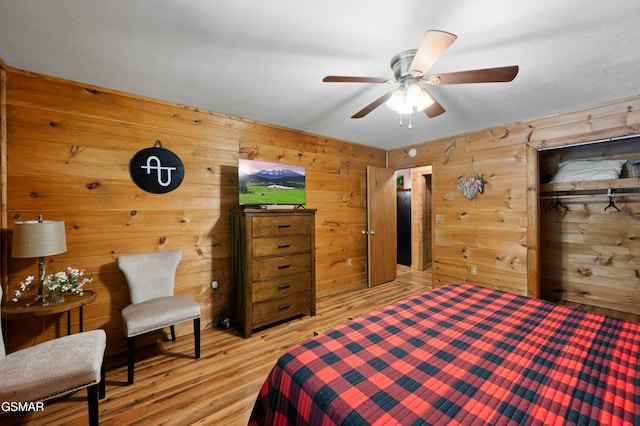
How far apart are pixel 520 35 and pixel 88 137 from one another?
132 inches

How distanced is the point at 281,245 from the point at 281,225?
223 mm

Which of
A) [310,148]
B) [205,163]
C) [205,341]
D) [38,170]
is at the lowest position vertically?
[205,341]

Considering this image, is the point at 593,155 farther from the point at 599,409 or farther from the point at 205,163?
the point at 205,163

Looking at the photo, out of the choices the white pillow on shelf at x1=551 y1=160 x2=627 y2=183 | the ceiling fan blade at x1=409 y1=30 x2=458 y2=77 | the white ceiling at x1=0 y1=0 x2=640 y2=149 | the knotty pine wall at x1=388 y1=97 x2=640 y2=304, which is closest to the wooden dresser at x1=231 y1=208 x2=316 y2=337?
the white ceiling at x1=0 y1=0 x2=640 y2=149

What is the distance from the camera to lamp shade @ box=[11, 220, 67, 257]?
1733 mm

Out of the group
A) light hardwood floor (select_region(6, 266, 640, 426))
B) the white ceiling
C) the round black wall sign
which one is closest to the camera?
the white ceiling

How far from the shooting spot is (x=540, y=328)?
4.82ft

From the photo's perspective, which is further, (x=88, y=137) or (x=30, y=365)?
(x=88, y=137)

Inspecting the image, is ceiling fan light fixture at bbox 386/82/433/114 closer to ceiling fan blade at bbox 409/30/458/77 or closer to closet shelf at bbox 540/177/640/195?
ceiling fan blade at bbox 409/30/458/77

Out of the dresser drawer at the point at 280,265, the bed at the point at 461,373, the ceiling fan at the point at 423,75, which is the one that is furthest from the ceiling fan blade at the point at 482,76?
the dresser drawer at the point at 280,265

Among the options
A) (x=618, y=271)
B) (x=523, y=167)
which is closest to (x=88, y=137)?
(x=523, y=167)

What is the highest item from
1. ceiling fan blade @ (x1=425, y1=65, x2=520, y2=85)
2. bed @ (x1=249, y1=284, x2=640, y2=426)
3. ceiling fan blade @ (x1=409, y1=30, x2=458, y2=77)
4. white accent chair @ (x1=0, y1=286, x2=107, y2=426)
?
ceiling fan blade @ (x1=409, y1=30, x2=458, y2=77)

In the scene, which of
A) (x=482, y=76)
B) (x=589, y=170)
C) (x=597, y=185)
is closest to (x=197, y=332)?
(x=482, y=76)

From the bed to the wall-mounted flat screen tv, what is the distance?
1.82 metres
